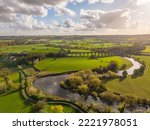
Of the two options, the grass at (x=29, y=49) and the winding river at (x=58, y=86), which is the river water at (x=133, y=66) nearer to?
the winding river at (x=58, y=86)

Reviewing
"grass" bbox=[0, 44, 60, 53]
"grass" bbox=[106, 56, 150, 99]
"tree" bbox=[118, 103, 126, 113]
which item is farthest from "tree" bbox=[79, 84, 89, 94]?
"grass" bbox=[0, 44, 60, 53]

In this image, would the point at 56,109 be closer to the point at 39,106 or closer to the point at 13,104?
the point at 39,106

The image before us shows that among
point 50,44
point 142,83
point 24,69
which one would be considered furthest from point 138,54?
point 24,69

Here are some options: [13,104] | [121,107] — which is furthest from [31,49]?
[121,107]

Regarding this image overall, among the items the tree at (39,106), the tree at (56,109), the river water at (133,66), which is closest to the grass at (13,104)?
the tree at (39,106)

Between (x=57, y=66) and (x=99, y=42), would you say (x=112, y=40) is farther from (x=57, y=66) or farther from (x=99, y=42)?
(x=57, y=66)

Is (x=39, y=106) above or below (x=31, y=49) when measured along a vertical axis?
below

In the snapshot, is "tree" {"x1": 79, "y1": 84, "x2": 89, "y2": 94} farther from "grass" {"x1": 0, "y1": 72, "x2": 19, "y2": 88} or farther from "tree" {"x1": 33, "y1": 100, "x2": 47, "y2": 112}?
"grass" {"x1": 0, "y1": 72, "x2": 19, "y2": 88}
